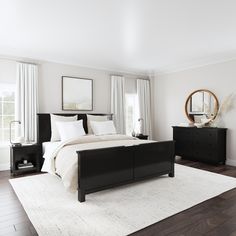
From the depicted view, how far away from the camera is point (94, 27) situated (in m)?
3.24

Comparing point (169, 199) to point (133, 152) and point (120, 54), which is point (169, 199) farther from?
point (120, 54)

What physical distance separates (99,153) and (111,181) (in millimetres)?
513

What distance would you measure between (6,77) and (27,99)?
2.13 feet

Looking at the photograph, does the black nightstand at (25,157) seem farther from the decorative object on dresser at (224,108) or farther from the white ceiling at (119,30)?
the decorative object on dresser at (224,108)

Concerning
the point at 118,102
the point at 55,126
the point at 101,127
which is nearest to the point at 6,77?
the point at 55,126

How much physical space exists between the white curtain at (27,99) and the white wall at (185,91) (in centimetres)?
385

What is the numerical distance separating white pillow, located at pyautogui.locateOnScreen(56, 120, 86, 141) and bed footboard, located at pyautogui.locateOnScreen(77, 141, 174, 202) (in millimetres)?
1524

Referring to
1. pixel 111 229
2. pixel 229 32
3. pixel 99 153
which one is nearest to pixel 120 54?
pixel 229 32

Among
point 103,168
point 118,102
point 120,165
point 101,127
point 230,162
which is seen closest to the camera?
point 103,168

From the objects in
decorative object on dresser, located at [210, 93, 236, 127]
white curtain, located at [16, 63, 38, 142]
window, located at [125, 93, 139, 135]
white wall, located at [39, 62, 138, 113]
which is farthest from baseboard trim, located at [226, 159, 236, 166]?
white curtain, located at [16, 63, 38, 142]

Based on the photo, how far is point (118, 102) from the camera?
20.1ft

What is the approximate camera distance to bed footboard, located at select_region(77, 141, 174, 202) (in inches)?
116

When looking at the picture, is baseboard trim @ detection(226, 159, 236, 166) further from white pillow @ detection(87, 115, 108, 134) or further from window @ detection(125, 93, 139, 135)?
white pillow @ detection(87, 115, 108, 134)

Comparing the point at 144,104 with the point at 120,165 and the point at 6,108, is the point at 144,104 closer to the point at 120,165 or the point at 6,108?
the point at 120,165
